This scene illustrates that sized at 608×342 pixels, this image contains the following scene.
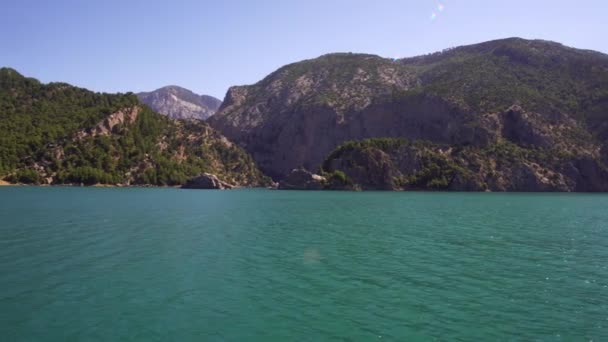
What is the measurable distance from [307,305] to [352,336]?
4.50 m

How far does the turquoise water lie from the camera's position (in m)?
19.3

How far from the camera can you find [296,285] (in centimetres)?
2648

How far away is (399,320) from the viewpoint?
20.5 meters

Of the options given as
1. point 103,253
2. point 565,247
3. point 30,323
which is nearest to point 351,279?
point 30,323

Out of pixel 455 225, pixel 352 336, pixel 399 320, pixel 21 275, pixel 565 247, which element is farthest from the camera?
pixel 455 225

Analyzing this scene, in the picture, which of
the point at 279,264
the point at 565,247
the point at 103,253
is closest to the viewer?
the point at 279,264

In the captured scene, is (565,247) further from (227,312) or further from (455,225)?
(227,312)

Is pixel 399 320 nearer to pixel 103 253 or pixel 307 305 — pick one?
pixel 307 305

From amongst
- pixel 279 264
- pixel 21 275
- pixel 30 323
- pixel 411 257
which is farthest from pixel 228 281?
pixel 411 257

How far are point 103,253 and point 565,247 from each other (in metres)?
40.5

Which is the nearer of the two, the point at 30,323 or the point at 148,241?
the point at 30,323

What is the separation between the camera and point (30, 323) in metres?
19.3

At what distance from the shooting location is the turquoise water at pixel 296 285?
19.3 m

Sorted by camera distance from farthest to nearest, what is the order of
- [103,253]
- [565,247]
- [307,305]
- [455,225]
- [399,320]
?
[455,225], [565,247], [103,253], [307,305], [399,320]
